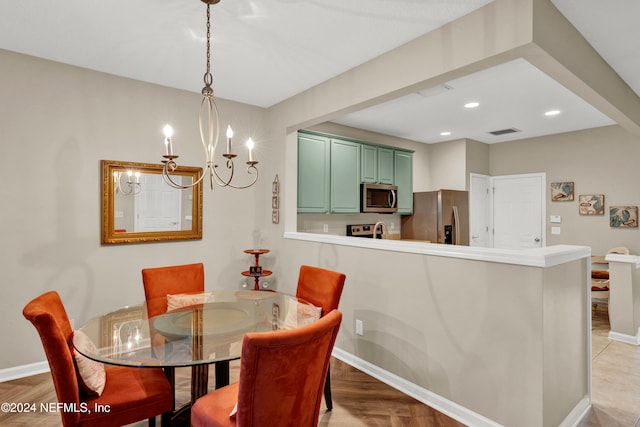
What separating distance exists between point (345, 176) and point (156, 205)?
7.48 ft

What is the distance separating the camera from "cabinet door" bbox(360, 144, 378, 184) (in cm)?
474

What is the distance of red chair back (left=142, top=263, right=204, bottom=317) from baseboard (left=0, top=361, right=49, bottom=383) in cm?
130

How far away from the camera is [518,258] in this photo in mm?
1932

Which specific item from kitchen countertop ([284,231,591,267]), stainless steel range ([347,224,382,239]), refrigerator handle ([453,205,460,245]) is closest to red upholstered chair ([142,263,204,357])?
kitchen countertop ([284,231,591,267])

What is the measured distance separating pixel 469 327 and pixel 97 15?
309 centimetres

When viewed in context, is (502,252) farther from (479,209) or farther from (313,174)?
(479,209)

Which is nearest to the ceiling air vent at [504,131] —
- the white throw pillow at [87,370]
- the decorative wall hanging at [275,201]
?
the decorative wall hanging at [275,201]

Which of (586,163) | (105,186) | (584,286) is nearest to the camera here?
(584,286)

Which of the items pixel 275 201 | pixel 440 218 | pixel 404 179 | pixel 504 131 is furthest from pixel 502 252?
pixel 504 131

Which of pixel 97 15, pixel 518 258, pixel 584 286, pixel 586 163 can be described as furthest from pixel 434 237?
pixel 97 15

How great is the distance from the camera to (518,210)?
5.68m

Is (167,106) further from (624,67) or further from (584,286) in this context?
(624,67)

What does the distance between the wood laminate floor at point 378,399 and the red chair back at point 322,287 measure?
0.69 meters

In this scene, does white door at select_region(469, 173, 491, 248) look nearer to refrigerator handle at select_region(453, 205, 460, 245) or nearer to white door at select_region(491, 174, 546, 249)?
white door at select_region(491, 174, 546, 249)
